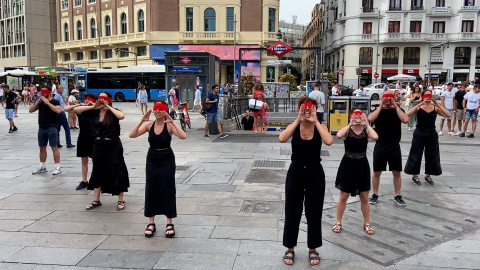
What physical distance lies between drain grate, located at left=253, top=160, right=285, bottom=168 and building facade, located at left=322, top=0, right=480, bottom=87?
1735 inches

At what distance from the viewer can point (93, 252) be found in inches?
171

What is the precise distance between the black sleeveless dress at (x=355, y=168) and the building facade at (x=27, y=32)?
68.5 metres

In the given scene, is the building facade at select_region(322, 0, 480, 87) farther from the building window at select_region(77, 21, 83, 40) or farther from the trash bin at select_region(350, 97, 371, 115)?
the trash bin at select_region(350, 97, 371, 115)

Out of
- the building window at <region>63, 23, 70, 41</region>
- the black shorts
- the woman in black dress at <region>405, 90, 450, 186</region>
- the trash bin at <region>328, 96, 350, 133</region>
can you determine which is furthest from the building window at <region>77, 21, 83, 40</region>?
the black shorts

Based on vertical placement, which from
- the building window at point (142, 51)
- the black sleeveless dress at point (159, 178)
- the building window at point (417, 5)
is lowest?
the black sleeveless dress at point (159, 178)

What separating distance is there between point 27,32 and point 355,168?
7249cm

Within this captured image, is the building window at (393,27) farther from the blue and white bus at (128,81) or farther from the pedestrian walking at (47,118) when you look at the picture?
the pedestrian walking at (47,118)

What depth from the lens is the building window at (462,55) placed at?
50.7m

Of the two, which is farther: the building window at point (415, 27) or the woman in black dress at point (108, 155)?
the building window at point (415, 27)

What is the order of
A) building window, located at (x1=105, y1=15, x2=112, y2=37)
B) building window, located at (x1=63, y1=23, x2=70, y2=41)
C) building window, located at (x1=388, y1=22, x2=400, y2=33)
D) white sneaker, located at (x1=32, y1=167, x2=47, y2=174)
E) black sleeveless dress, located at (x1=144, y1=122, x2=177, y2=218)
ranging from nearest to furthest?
1. black sleeveless dress, located at (x1=144, y1=122, x2=177, y2=218)
2. white sneaker, located at (x1=32, y1=167, x2=47, y2=174)
3. building window, located at (x1=105, y1=15, x2=112, y2=37)
4. building window, located at (x1=388, y1=22, x2=400, y2=33)
5. building window, located at (x1=63, y1=23, x2=70, y2=41)

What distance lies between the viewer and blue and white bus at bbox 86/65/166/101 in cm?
3475

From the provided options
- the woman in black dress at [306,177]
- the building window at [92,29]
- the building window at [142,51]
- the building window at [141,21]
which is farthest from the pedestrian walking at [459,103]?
the building window at [92,29]

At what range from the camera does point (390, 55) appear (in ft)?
171

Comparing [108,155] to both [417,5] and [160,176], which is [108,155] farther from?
[417,5]
